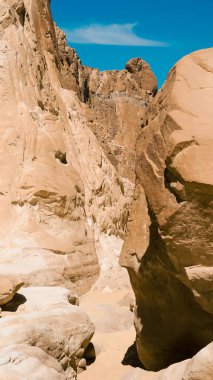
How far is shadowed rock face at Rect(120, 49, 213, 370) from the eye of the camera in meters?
3.29

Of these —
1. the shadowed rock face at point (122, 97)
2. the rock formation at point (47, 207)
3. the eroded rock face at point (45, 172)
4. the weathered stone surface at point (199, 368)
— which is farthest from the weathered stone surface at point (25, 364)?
the shadowed rock face at point (122, 97)

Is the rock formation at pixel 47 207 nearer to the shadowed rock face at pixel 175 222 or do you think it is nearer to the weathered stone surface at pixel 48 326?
the weathered stone surface at pixel 48 326

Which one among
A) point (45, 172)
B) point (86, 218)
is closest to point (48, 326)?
point (45, 172)

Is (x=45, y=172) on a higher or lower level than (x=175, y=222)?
higher

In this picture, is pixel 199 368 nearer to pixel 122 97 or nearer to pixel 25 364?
pixel 25 364

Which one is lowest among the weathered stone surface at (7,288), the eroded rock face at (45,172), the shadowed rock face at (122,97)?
the weathered stone surface at (7,288)

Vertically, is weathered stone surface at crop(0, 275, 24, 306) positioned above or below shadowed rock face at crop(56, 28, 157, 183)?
below

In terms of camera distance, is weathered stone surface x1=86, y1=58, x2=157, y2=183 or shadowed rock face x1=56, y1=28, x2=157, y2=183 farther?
weathered stone surface x1=86, y1=58, x2=157, y2=183

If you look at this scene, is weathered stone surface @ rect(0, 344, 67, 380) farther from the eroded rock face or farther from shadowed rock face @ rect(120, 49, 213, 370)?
the eroded rock face

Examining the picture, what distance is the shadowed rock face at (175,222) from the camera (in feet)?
10.8

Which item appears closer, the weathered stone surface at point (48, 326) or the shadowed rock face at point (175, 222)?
the shadowed rock face at point (175, 222)

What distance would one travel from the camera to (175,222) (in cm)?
337

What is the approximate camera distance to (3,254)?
24.5 feet

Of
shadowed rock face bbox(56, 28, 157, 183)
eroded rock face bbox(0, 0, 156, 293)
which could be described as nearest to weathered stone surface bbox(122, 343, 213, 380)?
eroded rock face bbox(0, 0, 156, 293)
